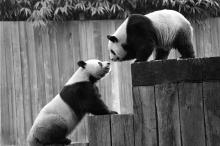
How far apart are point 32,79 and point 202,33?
333 cm

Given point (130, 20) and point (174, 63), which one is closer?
point (174, 63)

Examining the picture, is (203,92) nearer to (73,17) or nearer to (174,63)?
(174,63)

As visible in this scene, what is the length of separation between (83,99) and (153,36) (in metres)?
1.13

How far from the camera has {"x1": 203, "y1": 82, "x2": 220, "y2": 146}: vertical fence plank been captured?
3777mm

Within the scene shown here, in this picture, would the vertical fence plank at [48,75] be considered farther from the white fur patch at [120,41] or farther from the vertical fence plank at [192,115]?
the vertical fence plank at [192,115]

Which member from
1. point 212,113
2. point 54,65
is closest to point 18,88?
point 54,65

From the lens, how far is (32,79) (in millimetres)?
9547

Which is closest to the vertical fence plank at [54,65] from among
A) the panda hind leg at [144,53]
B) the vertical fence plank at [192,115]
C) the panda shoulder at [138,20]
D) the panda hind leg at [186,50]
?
the panda shoulder at [138,20]

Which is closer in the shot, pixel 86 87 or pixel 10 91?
pixel 86 87

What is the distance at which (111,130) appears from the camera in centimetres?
434

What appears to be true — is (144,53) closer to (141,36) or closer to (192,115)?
(141,36)

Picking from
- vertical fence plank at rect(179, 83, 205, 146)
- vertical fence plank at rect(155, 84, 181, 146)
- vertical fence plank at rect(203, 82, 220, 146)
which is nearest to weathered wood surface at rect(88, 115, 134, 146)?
vertical fence plank at rect(155, 84, 181, 146)

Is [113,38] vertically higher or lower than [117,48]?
higher

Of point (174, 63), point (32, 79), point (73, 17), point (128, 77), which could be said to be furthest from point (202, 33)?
point (174, 63)
